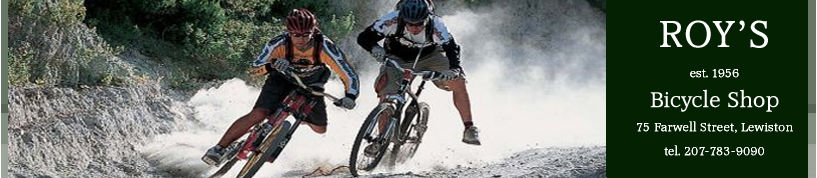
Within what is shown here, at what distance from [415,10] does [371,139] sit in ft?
3.77

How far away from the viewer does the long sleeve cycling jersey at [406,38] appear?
1141 cm

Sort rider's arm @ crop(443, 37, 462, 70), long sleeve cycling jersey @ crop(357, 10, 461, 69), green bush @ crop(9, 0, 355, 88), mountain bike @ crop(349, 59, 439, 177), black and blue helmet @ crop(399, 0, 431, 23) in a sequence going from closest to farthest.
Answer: black and blue helmet @ crop(399, 0, 431, 23) → mountain bike @ crop(349, 59, 439, 177) → long sleeve cycling jersey @ crop(357, 10, 461, 69) → rider's arm @ crop(443, 37, 462, 70) → green bush @ crop(9, 0, 355, 88)

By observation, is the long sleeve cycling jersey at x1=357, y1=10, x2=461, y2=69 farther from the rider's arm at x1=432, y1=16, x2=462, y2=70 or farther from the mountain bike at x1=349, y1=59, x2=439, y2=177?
the mountain bike at x1=349, y1=59, x2=439, y2=177

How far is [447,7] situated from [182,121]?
904cm

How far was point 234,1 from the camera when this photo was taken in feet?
54.1

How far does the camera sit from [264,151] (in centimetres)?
1053

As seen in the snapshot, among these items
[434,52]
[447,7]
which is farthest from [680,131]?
[447,7]

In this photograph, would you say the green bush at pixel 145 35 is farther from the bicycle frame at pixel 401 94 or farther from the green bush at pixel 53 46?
the bicycle frame at pixel 401 94

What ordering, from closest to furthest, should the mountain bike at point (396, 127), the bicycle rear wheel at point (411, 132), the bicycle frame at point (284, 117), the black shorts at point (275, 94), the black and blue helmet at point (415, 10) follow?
the bicycle frame at point (284, 117) < the black shorts at point (275, 94) < the black and blue helmet at point (415, 10) < the mountain bike at point (396, 127) < the bicycle rear wheel at point (411, 132)

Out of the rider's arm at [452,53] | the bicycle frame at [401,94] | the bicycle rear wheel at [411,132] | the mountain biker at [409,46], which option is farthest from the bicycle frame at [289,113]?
the rider's arm at [452,53]

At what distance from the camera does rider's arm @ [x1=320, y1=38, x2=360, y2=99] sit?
10.5 m

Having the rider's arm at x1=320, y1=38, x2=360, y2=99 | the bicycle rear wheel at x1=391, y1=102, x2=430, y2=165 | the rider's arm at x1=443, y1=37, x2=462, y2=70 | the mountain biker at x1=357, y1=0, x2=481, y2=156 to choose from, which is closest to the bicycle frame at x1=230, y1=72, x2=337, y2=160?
the rider's arm at x1=320, y1=38, x2=360, y2=99

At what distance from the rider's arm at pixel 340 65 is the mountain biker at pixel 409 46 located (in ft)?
2.36

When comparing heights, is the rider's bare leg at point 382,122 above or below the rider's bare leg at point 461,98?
below
